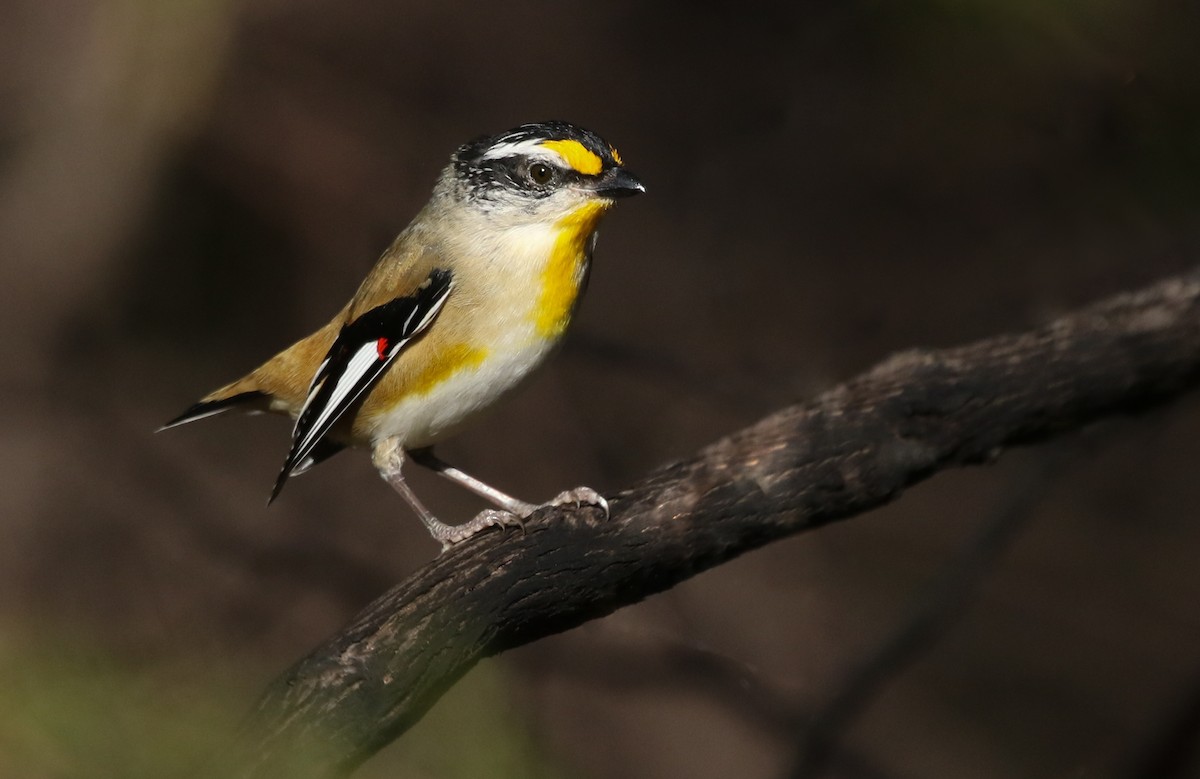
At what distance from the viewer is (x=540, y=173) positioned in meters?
3.85

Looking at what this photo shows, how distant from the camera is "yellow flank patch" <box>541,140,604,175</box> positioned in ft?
12.4

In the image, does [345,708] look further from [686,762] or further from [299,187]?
[299,187]

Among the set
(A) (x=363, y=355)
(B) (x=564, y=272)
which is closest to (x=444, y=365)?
(A) (x=363, y=355)

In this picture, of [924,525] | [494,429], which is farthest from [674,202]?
[924,525]

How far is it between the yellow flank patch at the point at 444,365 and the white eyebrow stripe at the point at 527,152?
68 cm

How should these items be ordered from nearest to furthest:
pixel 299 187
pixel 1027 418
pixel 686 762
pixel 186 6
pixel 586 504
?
pixel 586 504
pixel 1027 418
pixel 186 6
pixel 686 762
pixel 299 187

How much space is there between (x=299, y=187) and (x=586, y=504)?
18.0ft

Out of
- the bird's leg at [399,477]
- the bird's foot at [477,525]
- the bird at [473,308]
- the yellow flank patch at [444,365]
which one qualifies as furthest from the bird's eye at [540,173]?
the bird's foot at [477,525]

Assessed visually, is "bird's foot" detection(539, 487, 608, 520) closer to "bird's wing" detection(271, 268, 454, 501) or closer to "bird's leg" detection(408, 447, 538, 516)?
"bird's leg" detection(408, 447, 538, 516)

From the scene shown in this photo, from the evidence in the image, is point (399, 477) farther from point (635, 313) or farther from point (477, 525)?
point (635, 313)

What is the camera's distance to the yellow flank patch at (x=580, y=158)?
12.4ft

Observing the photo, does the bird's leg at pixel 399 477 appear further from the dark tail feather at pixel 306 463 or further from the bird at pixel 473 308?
the dark tail feather at pixel 306 463

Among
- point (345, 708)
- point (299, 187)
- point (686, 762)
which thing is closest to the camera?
point (345, 708)

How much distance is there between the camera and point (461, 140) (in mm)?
8445
